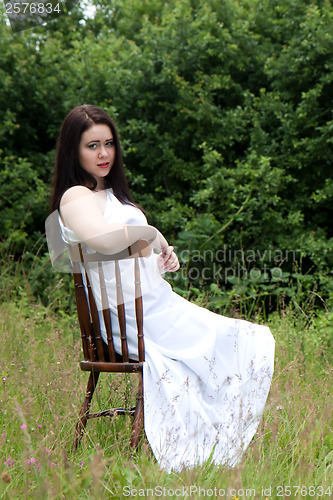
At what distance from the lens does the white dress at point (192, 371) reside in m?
2.21

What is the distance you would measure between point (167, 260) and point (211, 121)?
3448mm

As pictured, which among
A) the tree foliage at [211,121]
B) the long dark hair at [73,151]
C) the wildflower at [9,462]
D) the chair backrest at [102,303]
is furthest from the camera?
the tree foliage at [211,121]

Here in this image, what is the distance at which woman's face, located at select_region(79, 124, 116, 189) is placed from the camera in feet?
8.14

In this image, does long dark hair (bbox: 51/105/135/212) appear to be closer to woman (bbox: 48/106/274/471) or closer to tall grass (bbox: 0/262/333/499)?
woman (bbox: 48/106/274/471)

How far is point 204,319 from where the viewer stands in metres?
2.41

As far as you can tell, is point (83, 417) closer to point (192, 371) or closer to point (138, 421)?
point (138, 421)

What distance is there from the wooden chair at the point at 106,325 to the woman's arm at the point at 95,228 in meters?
0.04

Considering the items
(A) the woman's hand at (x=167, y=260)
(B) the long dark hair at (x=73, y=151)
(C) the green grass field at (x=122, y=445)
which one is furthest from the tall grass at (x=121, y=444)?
(B) the long dark hair at (x=73, y=151)

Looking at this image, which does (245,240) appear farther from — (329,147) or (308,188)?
(329,147)

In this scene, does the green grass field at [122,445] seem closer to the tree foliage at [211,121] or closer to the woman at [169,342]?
the woman at [169,342]

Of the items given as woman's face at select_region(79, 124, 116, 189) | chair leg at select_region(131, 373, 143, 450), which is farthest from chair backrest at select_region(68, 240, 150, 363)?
woman's face at select_region(79, 124, 116, 189)

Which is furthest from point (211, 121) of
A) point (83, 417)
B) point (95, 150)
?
point (83, 417)

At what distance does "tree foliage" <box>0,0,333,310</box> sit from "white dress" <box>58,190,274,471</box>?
2.64 meters

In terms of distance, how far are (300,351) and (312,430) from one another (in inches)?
42.8
